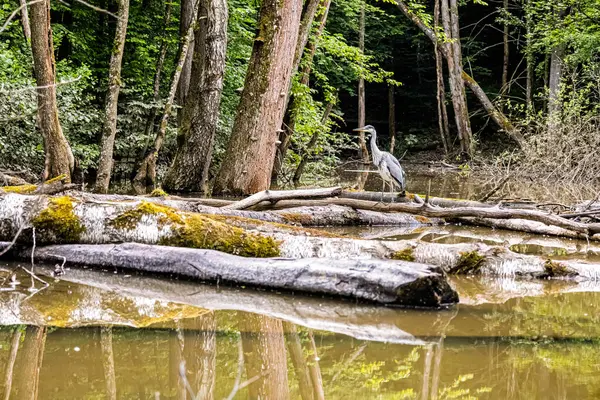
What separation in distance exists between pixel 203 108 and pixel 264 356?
35.7 ft

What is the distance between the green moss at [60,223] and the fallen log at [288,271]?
11 cm

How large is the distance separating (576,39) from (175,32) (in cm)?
1222

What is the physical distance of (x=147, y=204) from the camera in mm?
7273

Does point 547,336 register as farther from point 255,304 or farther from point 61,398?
point 61,398

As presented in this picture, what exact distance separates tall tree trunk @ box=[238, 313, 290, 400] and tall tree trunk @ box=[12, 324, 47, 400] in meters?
1.11

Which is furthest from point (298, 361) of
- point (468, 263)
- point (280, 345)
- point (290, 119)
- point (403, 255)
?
point (290, 119)

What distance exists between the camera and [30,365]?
3.85 meters

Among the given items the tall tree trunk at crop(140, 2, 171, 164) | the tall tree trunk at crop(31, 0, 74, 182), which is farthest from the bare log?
the tall tree trunk at crop(140, 2, 171, 164)

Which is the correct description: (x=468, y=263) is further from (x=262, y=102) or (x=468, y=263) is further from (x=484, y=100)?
(x=484, y=100)

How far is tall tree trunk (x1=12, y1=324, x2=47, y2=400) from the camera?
3438 mm

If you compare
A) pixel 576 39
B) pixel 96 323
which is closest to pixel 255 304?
pixel 96 323

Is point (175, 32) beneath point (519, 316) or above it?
above

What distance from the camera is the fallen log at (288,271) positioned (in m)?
5.55

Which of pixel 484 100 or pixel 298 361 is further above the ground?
pixel 484 100
